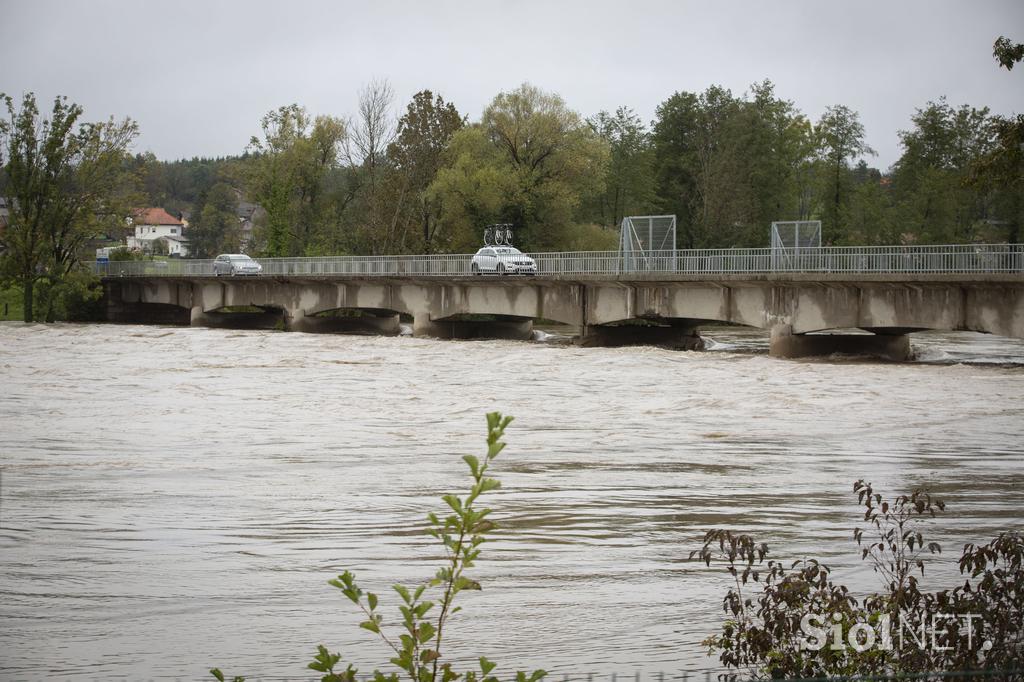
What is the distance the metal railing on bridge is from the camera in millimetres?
41938

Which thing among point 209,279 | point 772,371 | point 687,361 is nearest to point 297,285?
point 209,279

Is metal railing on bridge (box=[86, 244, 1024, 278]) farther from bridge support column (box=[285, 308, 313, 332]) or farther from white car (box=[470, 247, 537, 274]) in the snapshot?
bridge support column (box=[285, 308, 313, 332])

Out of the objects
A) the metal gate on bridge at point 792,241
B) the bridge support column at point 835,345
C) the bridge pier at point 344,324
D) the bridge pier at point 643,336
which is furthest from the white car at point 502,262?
the bridge support column at point 835,345

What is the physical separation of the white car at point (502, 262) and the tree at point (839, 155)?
3177 cm

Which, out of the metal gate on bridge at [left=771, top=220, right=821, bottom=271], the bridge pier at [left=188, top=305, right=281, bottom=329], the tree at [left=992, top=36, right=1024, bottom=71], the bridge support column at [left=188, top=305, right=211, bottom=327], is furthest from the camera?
the bridge pier at [left=188, top=305, right=281, bottom=329]

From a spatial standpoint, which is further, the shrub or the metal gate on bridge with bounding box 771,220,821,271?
the metal gate on bridge with bounding box 771,220,821,271

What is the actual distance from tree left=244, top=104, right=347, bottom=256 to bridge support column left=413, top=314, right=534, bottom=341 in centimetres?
2687

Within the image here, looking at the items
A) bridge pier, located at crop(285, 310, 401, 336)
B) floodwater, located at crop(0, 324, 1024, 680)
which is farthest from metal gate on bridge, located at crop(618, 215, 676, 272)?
bridge pier, located at crop(285, 310, 401, 336)

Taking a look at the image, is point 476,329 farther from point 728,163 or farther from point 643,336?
point 728,163

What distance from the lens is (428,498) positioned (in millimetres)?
15492

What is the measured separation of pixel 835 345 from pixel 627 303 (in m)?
9.37

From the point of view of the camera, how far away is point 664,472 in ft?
59.9

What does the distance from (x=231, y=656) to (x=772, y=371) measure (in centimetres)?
3206

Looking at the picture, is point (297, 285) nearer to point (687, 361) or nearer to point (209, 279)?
point (209, 279)
